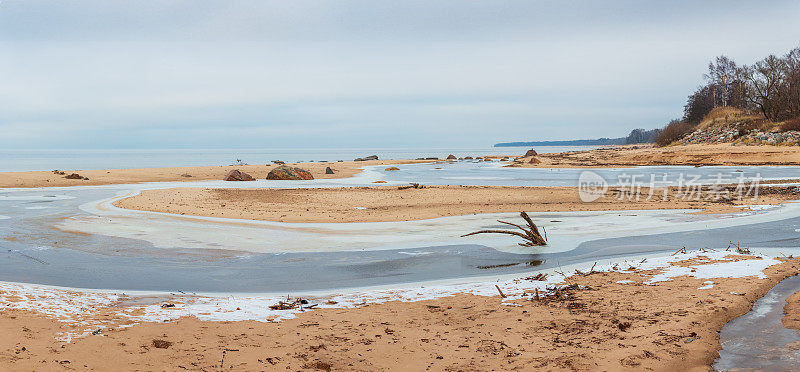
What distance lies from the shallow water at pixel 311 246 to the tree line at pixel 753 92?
45.6 m

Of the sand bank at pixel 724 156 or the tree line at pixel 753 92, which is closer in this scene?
the sand bank at pixel 724 156

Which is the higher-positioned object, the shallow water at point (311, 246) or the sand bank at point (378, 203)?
the sand bank at point (378, 203)

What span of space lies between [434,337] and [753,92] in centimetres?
6388

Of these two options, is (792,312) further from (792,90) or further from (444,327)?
(792,90)

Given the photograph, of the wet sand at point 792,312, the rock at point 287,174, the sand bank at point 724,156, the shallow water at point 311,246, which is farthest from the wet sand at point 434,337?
the sand bank at point 724,156

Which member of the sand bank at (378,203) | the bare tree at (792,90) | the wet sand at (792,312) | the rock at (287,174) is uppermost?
the bare tree at (792,90)

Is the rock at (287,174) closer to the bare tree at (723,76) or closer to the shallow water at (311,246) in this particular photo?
the shallow water at (311,246)

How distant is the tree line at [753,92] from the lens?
52250mm

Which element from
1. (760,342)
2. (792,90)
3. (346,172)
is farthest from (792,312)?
(792,90)

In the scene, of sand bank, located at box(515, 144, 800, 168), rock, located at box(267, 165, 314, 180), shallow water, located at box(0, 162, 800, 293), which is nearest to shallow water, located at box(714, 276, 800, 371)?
shallow water, located at box(0, 162, 800, 293)

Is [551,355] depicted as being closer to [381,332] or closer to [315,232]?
[381,332]

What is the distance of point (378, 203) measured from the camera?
1783 cm

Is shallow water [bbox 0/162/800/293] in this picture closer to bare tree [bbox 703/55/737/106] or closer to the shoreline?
the shoreline

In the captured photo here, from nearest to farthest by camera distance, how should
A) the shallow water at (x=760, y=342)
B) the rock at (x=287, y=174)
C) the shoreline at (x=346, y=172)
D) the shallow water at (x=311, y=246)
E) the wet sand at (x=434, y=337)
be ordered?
the shallow water at (x=760, y=342), the wet sand at (x=434, y=337), the shallow water at (x=311, y=246), the shoreline at (x=346, y=172), the rock at (x=287, y=174)
